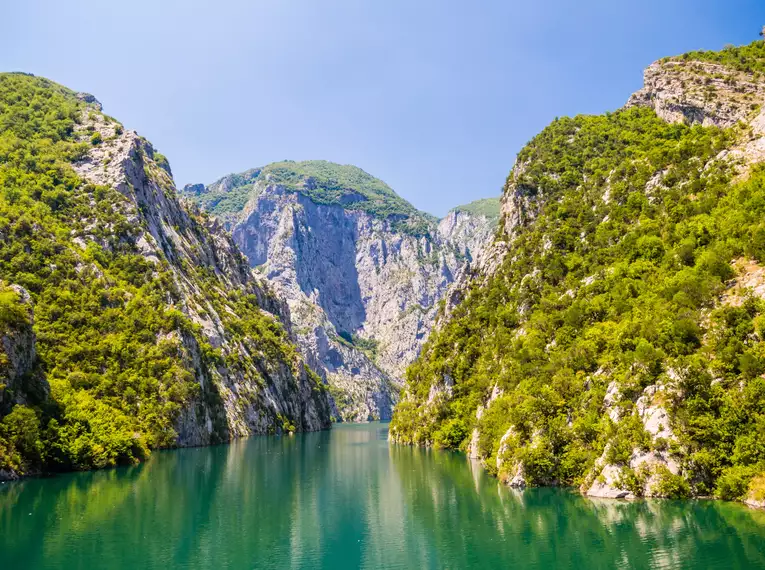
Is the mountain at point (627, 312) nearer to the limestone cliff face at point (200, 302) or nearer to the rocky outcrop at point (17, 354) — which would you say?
the limestone cliff face at point (200, 302)

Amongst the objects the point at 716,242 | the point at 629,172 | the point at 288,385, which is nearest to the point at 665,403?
the point at 716,242

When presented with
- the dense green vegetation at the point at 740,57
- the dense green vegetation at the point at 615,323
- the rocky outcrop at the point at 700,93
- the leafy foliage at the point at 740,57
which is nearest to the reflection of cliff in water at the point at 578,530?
the dense green vegetation at the point at 615,323

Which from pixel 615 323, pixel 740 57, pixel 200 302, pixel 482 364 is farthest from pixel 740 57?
pixel 200 302

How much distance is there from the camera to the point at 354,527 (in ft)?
130

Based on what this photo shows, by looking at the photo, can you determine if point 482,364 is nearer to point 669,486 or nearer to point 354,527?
point 669,486

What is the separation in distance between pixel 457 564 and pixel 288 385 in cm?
15280

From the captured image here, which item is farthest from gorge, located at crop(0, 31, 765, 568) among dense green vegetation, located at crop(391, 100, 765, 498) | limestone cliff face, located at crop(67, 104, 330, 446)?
limestone cliff face, located at crop(67, 104, 330, 446)

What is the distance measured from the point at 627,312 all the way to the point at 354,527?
33569 millimetres

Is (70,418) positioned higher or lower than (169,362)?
lower

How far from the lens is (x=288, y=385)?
17750cm

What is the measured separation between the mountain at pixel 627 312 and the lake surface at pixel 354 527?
361cm

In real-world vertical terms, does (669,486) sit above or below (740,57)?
below

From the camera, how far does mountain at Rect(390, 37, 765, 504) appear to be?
3909 centimetres

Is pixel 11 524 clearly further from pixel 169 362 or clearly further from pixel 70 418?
pixel 169 362
